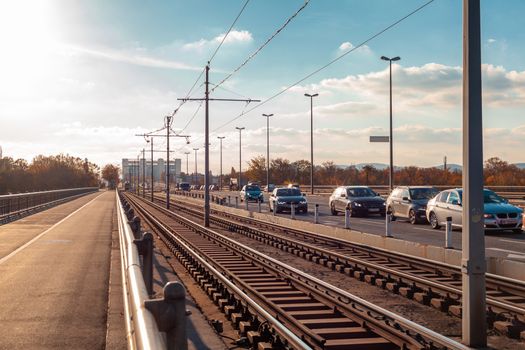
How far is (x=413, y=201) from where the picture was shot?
28.2 m

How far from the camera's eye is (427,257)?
51.6 feet

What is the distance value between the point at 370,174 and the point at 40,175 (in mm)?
67966

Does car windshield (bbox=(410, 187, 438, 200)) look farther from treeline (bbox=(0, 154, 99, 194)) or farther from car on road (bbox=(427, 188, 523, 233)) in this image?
treeline (bbox=(0, 154, 99, 194))

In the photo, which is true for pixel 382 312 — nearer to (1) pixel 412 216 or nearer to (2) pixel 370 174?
(1) pixel 412 216

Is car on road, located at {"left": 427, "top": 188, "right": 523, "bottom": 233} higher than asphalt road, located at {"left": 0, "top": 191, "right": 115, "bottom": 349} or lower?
higher

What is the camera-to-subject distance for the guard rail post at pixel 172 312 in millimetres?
3885

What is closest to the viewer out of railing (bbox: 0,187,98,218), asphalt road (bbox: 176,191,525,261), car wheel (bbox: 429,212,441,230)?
asphalt road (bbox: 176,191,525,261)

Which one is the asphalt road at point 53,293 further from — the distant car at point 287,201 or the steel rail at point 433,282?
the distant car at point 287,201

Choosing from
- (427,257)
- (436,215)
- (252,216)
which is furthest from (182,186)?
(427,257)

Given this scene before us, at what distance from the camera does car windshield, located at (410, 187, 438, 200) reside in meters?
28.4

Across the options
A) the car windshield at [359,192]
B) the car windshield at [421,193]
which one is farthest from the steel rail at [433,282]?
the car windshield at [359,192]

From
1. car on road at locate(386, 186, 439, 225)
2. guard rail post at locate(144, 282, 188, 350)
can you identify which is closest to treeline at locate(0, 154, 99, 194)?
car on road at locate(386, 186, 439, 225)

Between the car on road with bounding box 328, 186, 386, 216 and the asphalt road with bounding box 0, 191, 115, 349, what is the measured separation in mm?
15788


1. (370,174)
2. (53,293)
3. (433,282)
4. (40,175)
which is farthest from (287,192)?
(40,175)
